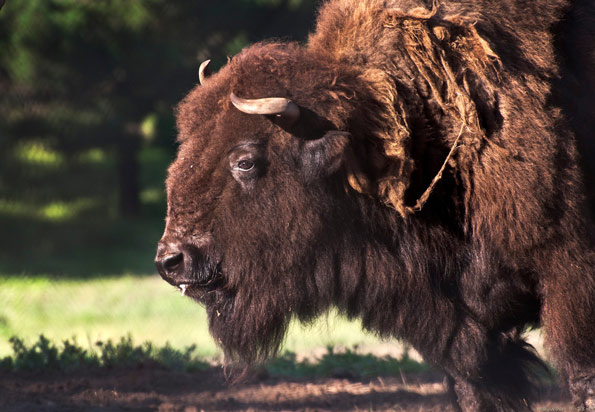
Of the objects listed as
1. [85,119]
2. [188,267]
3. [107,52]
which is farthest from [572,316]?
[85,119]

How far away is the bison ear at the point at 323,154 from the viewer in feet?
11.6

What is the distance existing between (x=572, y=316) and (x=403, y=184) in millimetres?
921

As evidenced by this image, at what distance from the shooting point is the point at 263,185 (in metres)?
3.60

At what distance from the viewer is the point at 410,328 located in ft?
12.7

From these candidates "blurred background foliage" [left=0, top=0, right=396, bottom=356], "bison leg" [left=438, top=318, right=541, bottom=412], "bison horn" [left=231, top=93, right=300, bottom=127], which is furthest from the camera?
"blurred background foliage" [left=0, top=0, right=396, bottom=356]

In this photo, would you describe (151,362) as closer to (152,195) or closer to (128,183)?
(128,183)

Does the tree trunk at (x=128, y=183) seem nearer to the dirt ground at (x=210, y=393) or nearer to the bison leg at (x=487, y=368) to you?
the dirt ground at (x=210, y=393)

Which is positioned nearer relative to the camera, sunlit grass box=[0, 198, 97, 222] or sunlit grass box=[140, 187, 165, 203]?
sunlit grass box=[0, 198, 97, 222]

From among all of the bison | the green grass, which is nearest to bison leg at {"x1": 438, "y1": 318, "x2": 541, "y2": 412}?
the bison

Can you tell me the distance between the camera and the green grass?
8773 mm

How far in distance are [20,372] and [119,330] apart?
3.74 m

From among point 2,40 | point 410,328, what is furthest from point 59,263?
point 410,328

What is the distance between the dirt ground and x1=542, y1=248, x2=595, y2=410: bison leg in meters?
1.06

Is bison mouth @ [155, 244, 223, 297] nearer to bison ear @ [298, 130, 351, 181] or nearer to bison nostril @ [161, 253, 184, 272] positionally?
bison nostril @ [161, 253, 184, 272]
